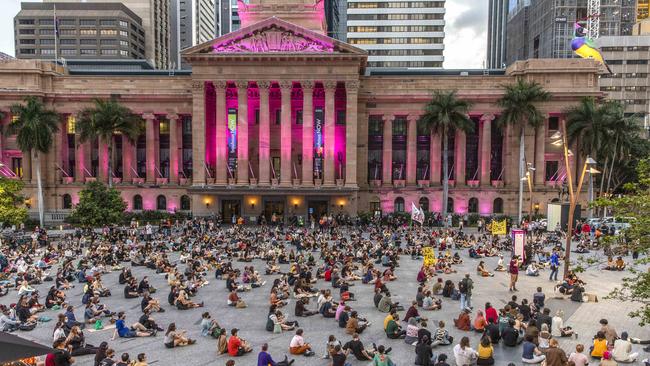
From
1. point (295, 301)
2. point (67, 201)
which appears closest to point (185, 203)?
point (67, 201)

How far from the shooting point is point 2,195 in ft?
132

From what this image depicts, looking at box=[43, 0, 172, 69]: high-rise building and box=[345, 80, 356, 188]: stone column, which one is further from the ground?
box=[43, 0, 172, 69]: high-rise building

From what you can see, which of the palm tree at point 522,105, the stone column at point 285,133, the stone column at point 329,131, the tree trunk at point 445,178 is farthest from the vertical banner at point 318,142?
the palm tree at point 522,105

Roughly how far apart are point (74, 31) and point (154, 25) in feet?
86.6

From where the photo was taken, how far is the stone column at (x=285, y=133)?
2105 inches

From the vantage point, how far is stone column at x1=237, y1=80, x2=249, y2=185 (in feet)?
176

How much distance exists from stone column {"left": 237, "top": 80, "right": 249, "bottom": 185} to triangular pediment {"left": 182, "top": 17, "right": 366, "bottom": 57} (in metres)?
4.64

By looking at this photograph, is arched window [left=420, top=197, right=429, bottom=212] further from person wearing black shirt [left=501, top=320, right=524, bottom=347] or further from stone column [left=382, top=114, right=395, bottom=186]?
person wearing black shirt [left=501, top=320, right=524, bottom=347]

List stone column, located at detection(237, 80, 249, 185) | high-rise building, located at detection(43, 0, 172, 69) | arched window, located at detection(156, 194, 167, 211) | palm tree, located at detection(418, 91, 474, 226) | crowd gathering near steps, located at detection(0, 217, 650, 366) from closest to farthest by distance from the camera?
crowd gathering near steps, located at detection(0, 217, 650, 366) < palm tree, located at detection(418, 91, 474, 226) < stone column, located at detection(237, 80, 249, 185) < arched window, located at detection(156, 194, 167, 211) < high-rise building, located at detection(43, 0, 172, 69)

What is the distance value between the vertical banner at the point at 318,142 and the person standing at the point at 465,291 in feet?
112

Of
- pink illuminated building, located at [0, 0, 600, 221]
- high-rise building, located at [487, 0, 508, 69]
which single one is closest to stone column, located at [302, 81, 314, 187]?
pink illuminated building, located at [0, 0, 600, 221]

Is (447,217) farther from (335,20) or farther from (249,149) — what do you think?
(335,20)

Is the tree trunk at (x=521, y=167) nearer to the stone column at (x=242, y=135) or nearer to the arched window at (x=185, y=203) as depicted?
the stone column at (x=242, y=135)

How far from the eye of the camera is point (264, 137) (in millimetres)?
54219
